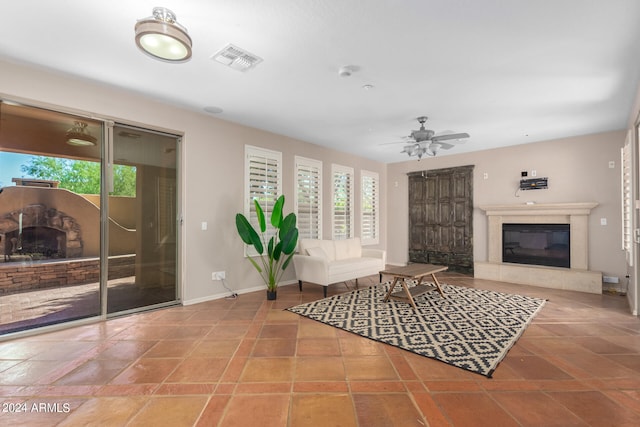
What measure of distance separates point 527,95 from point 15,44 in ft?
17.8

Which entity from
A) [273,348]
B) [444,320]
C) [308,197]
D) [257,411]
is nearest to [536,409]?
[444,320]

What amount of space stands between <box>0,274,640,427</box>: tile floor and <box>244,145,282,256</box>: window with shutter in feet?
6.46

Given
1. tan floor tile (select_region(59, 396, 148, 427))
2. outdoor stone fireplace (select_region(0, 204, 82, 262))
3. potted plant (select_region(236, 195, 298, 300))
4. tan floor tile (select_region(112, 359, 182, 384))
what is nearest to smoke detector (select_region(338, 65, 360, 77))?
potted plant (select_region(236, 195, 298, 300))

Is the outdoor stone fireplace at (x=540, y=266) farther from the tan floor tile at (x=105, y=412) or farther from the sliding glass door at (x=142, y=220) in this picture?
the tan floor tile at (x=105, y=412)

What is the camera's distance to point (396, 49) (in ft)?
8.81

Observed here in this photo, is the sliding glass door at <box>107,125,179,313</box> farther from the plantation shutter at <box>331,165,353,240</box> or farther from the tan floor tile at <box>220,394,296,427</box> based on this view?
the plantation shutter at <box>331,165,353,240</box>

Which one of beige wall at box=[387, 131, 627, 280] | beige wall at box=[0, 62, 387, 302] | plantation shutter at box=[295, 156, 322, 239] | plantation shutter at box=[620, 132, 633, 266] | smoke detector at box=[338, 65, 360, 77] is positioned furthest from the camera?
plantation shutter at box=[295, 156, 322, 239]

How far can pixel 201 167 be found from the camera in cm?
433

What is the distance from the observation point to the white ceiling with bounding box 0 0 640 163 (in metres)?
2.18

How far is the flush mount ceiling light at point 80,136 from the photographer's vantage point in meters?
3.40

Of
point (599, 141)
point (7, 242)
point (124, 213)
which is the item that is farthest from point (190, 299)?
point (599, 141)

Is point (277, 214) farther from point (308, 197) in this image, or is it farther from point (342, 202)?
point (342, 202)

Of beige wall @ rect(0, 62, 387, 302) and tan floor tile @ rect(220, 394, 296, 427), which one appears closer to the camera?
tan floor tile @ rect(220, 394, 296, 427)

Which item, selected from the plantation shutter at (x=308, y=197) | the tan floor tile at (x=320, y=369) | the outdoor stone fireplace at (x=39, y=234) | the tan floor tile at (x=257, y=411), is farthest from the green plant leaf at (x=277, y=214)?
the tan floor tile at (x=257, y=411)
